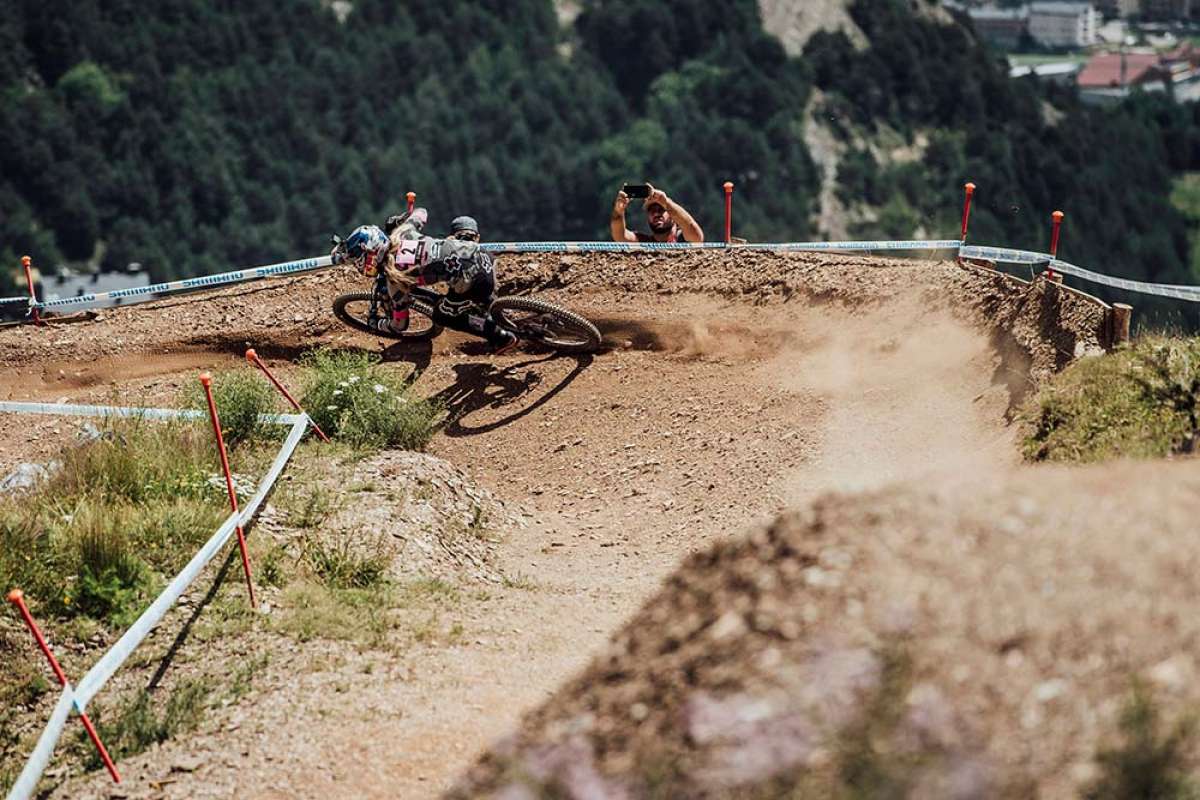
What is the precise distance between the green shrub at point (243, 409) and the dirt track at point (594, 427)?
2068mm

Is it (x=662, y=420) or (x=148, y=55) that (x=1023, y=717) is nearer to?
(x=662, y=420)

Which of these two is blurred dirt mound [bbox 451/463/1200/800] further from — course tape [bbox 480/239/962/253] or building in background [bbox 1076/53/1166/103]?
building in background [bbox 1076/53/1166/103]

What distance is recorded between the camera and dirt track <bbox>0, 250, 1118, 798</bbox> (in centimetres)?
805

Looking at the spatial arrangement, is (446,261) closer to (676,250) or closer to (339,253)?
(339,253)

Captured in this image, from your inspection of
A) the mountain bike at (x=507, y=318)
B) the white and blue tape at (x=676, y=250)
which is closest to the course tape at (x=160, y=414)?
the mountain bike at (x=507, y=318)

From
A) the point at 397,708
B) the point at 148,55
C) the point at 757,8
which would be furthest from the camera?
the point at 757,8

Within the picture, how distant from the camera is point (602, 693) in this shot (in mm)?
6734

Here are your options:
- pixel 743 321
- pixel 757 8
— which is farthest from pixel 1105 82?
pixel 743 321

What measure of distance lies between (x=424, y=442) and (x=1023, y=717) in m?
8.36

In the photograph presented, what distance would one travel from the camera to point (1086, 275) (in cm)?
1338

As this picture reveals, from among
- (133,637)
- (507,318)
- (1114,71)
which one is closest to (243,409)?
(507,318)

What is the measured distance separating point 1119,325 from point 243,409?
8041 millimetres

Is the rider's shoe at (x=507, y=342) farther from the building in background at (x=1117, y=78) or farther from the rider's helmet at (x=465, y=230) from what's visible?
the building in background at (x=1117, y=78)

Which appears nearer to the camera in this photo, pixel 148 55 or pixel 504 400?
pixel 504 400
